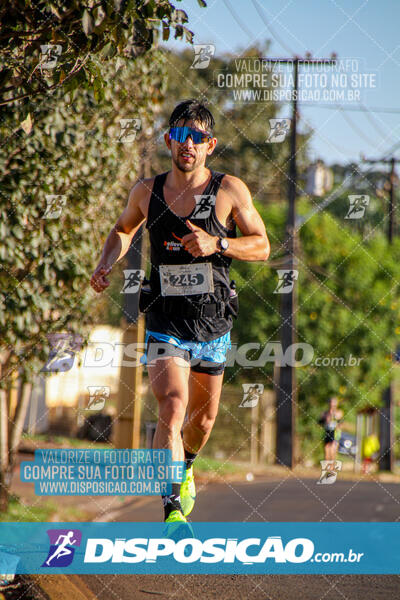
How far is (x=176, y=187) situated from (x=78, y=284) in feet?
12.0

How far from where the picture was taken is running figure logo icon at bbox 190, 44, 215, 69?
7059 millimetres

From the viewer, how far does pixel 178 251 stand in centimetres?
445

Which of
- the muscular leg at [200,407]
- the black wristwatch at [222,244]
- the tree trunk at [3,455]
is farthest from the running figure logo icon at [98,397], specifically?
the black wristwatch at [222,244]

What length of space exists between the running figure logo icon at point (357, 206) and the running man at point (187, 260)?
3821 mm

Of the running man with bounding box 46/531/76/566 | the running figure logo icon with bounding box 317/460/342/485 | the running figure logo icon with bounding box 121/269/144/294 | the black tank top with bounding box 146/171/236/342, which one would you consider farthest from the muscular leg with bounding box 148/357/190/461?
the running figure logo icon with bounding box 121/269/144/294

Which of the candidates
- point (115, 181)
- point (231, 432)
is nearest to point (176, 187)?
point (115, 181)

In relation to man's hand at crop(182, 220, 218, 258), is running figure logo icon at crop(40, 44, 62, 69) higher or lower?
higher

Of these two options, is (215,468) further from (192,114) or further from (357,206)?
(192,114)

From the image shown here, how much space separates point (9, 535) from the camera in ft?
25.8

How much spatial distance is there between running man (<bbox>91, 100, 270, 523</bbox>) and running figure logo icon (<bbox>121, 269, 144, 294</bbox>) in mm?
2976

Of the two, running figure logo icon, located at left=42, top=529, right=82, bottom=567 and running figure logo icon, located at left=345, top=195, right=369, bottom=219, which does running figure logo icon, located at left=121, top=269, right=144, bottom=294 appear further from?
running figure logo icon, located at left=42, top=529, right=82, bottom=567

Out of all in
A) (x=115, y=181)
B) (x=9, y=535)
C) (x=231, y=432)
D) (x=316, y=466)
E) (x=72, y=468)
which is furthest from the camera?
(x=316, y=466)

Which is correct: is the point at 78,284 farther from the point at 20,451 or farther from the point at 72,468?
the point at 20,451

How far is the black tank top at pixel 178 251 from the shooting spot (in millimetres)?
4449
